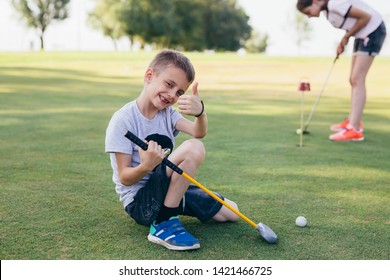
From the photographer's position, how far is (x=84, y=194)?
353 cm

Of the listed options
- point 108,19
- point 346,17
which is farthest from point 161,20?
point 346,17

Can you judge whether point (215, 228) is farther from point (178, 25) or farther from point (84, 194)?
point (178, 25)

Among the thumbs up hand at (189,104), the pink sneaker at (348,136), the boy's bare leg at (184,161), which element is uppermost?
the thumbs up hand at (189,104)

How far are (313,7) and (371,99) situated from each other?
245 inches

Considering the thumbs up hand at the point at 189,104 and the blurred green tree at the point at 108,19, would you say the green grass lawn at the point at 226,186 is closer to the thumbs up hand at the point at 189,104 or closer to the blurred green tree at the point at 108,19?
the thumbs up hand at the point at 189,104

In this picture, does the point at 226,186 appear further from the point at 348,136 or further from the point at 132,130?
the point at 348,136

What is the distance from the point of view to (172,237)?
8.74 feet

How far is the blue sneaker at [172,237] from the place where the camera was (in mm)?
2637

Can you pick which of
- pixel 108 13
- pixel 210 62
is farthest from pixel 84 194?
pixel 108 13

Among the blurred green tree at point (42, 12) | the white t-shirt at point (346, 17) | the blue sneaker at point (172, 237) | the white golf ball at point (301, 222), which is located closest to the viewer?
the blue sneaker at point (172, 237)

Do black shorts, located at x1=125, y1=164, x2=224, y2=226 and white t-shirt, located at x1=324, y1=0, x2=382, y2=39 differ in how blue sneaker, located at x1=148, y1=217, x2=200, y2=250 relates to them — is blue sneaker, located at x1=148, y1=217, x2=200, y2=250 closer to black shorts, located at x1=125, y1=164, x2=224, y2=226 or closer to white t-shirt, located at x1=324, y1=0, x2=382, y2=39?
black shorts, located at x1=125, y1=164, x2=224, y2=226

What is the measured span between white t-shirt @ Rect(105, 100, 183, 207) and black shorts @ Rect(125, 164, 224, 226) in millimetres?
65

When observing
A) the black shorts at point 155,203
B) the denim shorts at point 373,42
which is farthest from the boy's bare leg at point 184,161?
the denim shorts at point 373,42

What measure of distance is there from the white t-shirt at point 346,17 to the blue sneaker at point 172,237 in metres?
3.99
